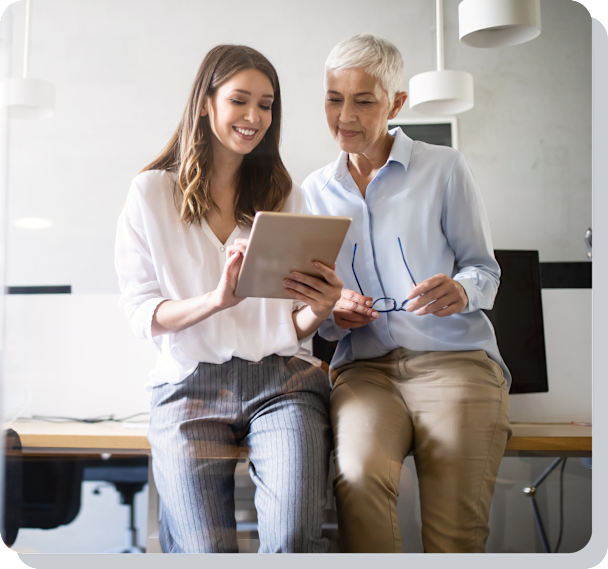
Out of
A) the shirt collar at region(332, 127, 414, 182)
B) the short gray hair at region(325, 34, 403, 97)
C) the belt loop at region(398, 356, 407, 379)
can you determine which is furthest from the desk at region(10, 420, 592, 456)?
the short gray hair at region(325, 34, 403, 97)

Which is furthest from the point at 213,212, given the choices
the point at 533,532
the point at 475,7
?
the point at 533,532

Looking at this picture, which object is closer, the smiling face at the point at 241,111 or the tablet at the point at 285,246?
the tablet at the point at 285,246

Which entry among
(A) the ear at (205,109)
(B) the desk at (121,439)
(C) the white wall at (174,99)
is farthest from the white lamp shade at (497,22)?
(B) the desk at (121,439)

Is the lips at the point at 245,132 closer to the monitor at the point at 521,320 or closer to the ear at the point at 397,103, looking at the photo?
the ear at the point at 397,103

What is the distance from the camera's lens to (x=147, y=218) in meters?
1.03

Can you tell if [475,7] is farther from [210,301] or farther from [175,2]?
[210,301]

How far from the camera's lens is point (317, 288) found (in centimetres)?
96

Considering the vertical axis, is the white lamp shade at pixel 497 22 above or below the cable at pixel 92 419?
above

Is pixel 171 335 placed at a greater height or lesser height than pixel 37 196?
lesser

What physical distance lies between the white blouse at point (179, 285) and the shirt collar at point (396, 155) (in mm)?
76

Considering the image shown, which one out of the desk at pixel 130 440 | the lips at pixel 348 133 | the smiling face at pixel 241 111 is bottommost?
the desk at pixel 130 440

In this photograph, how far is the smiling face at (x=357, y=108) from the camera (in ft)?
3.36

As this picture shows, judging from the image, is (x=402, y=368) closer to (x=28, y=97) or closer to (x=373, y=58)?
(x=373, y=58)

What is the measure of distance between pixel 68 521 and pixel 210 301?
471mm
